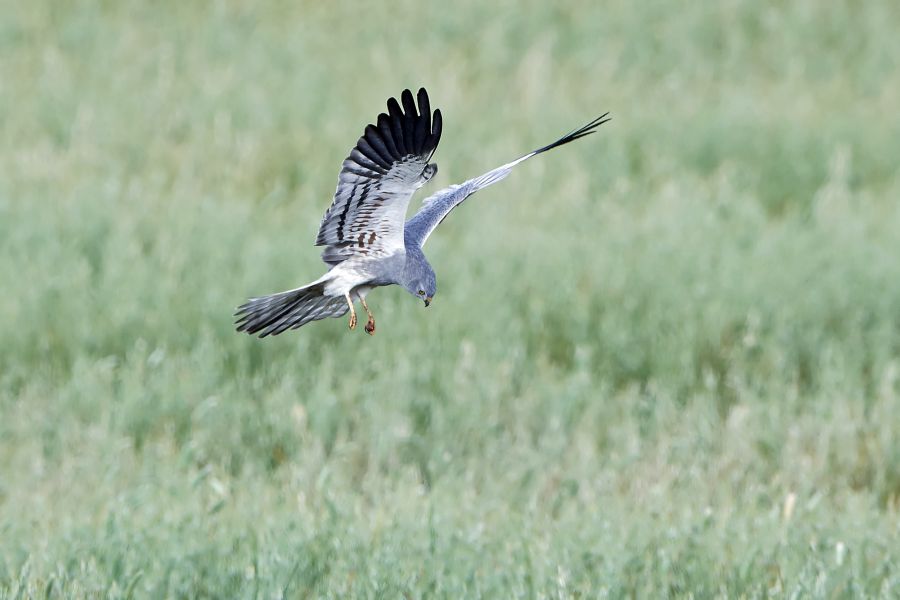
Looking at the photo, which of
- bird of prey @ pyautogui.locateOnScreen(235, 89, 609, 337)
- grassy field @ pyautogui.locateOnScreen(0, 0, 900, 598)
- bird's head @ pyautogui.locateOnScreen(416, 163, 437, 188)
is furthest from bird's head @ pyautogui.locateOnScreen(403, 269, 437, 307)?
grassy field @ pyautogui.locateOnScreen(0, 0, 900, 598)

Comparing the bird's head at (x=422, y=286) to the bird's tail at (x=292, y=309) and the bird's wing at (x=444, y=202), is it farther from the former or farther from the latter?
the bird's tail at (x=292, y=309)

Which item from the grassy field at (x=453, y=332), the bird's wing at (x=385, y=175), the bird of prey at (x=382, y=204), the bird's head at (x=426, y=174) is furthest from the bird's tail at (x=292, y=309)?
the grassy field at (x=453, y=332)

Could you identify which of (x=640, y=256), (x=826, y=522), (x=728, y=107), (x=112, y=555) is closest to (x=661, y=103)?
(x=728, y=107)

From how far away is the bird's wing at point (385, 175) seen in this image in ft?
8.89

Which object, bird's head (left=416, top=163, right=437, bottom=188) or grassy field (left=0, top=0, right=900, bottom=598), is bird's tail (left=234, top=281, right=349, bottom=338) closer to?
bird's head (left=416, top=163, right=437, bottom=188)

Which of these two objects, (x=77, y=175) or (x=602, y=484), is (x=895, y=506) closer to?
(x=602, y=484)

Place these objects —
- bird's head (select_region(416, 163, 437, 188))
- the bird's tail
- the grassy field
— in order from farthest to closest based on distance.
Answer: the grassy field, the bird's tail, bird's head (select_region(416, 163, 437, 188))

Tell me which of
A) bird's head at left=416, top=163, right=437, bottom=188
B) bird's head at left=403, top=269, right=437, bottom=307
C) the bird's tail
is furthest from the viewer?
the bird's tail

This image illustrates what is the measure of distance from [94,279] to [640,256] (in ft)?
9.42

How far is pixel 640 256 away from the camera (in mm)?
7633

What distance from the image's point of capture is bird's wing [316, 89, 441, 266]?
2709 mm

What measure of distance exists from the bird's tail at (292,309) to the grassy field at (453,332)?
122 centimetres

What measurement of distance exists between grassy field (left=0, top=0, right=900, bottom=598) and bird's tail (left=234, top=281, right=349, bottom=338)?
122 cm

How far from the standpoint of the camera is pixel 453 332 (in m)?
6.74
